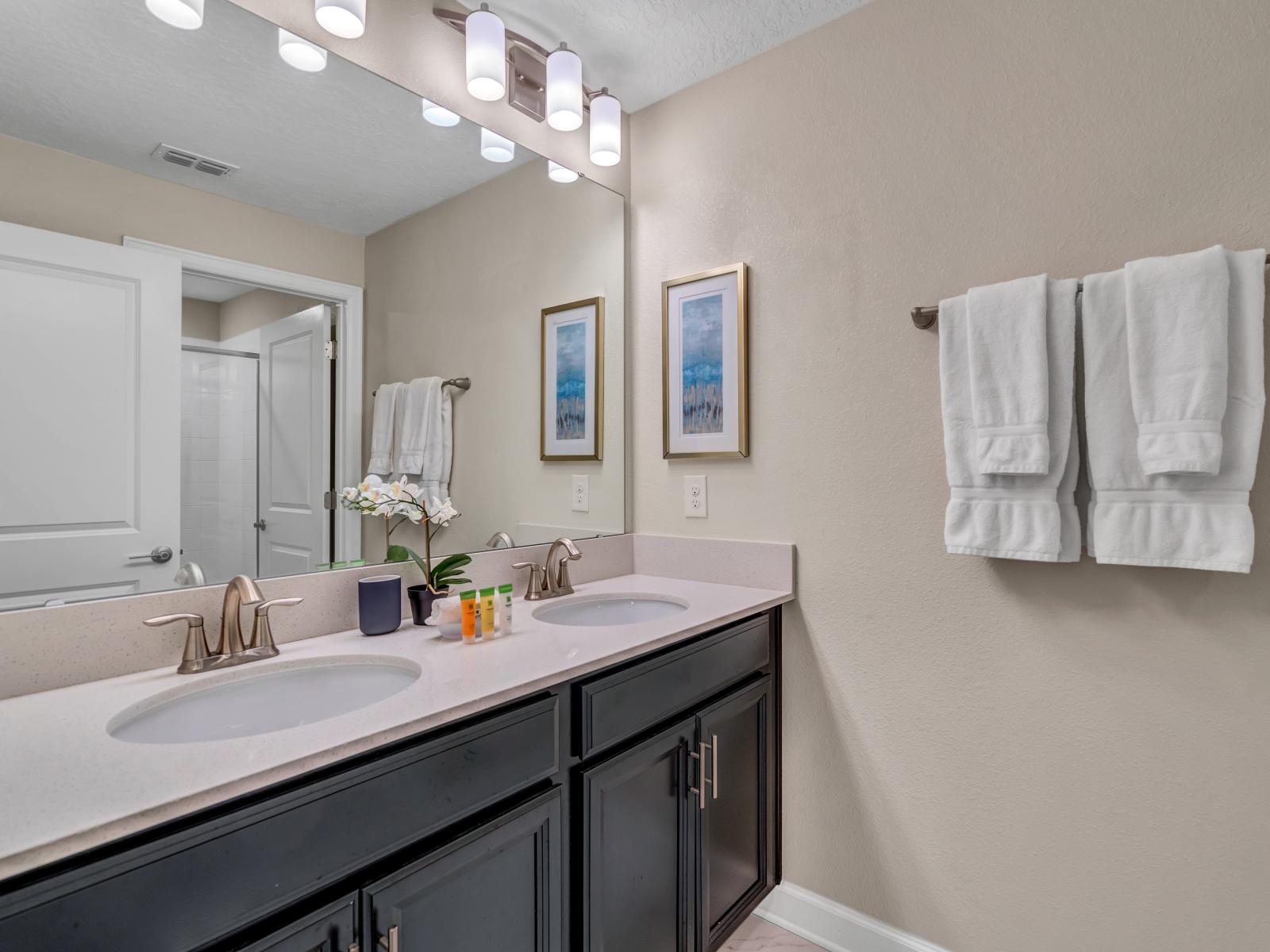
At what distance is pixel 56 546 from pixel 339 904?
729 mm

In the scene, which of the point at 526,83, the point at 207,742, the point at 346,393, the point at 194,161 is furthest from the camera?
the point at 526,83

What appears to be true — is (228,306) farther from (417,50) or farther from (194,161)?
(417,50)

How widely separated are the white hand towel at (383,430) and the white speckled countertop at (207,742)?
0.36m

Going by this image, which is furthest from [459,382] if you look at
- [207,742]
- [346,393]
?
[207,742]

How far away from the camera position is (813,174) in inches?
65.9

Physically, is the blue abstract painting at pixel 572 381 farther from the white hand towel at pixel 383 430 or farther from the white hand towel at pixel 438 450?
the white hand towel at pixel 383 430

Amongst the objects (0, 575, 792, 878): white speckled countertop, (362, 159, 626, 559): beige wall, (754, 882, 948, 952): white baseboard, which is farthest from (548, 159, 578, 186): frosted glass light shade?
(754, 882, 948, 952): white baseboard

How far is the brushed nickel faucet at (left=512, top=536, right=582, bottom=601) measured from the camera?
1.68 metres

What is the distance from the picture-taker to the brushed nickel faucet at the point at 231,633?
3.48 ft

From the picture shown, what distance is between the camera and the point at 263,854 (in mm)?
731

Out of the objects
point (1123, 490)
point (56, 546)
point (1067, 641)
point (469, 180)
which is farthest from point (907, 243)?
point (56, 546)

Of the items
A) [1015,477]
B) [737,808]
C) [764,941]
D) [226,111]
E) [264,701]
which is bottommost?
[764,941]

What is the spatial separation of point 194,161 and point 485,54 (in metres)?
0.71

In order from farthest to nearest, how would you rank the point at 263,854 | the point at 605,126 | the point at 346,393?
the point at 605,126
the point at 346,393
the point at 263,854
